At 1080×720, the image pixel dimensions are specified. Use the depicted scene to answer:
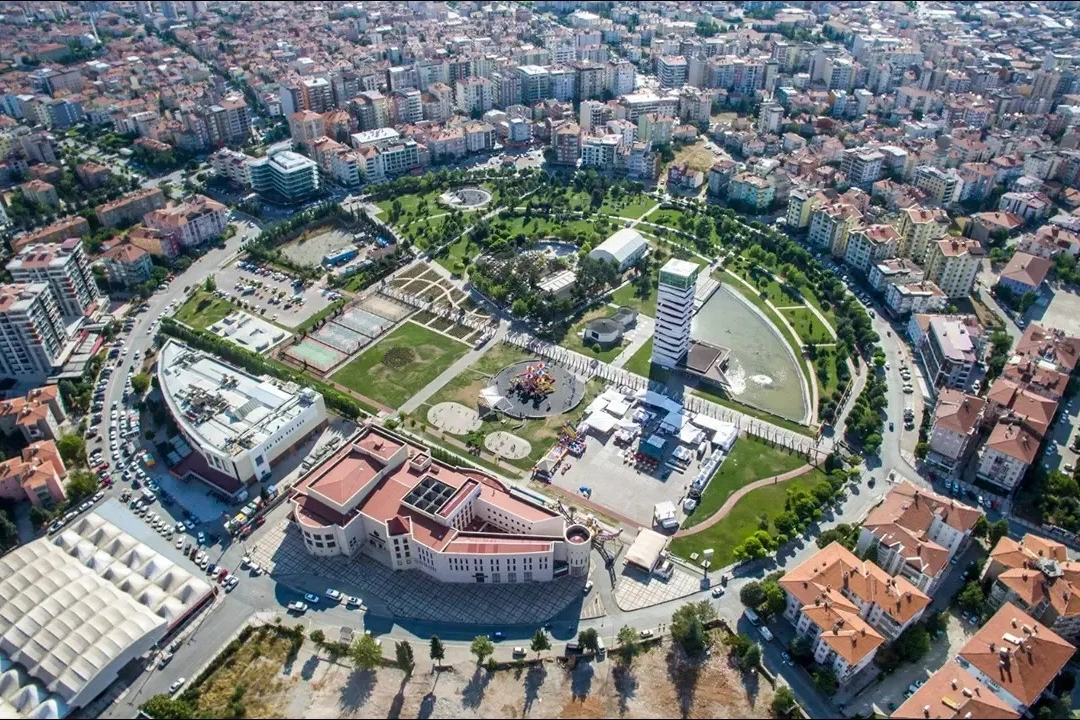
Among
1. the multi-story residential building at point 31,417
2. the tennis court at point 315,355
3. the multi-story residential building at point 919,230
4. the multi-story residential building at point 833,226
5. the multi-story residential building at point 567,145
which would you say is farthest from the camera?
the multi-story residential building at point 567,145

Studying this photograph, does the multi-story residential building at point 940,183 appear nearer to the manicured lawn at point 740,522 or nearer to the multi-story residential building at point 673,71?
the multi-story residential building at point 673,71

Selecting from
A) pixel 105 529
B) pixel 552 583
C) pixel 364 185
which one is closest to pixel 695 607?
pixel 552 583

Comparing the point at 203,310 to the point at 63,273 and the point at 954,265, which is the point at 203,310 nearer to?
the point at 63,273

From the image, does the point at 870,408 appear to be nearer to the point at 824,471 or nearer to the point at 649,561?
the point at 824,471

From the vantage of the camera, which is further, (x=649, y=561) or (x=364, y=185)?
(x=364, y=185)

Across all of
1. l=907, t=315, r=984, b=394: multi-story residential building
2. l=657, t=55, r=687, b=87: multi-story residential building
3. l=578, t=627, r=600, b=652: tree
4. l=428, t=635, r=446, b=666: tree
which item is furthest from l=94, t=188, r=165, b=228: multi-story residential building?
l=657, t=55, r=687, b=87: multi-story residential building

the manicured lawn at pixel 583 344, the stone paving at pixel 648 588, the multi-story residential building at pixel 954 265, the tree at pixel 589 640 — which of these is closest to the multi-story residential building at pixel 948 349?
the multi-story residential building at pixel 954 265
